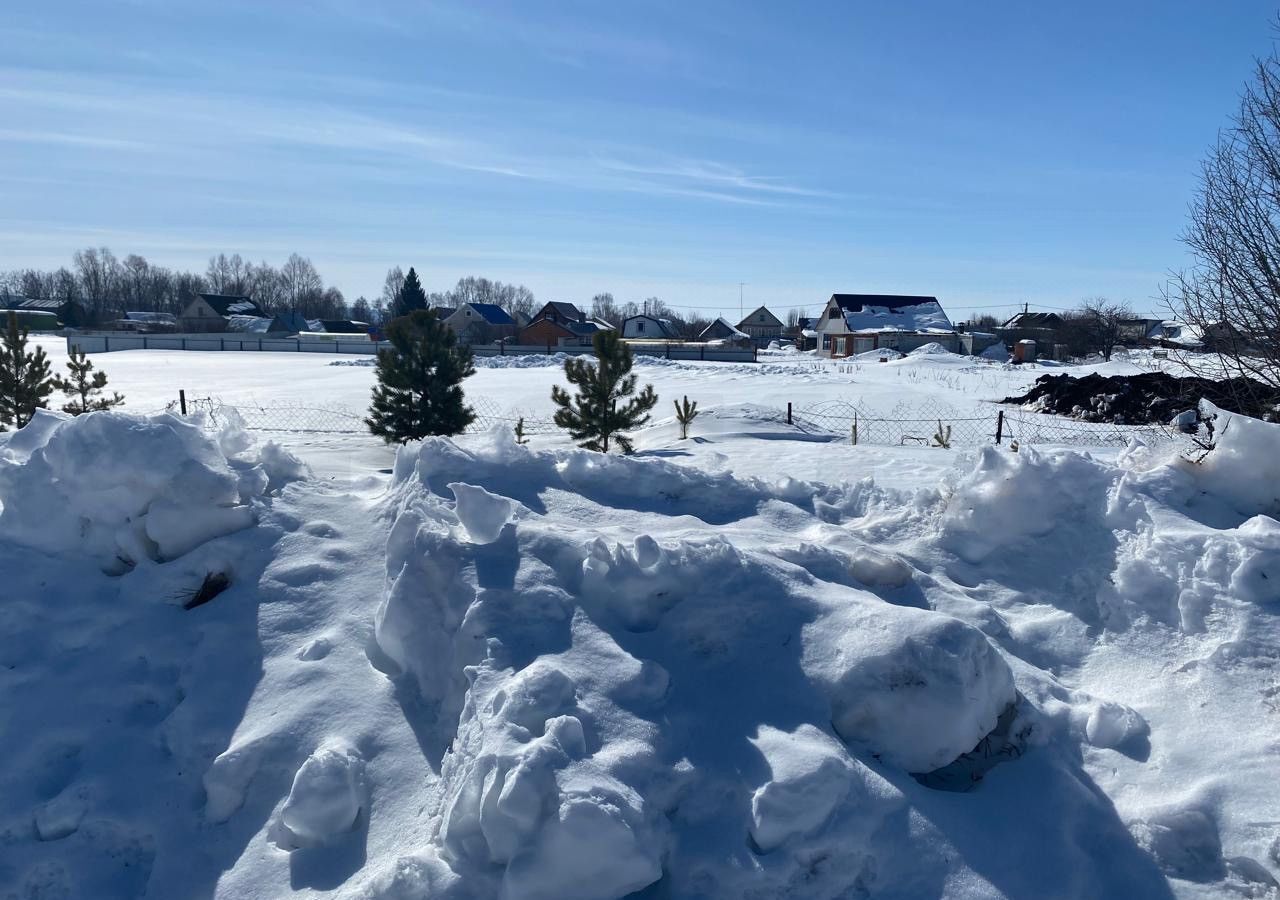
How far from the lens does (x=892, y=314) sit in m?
60.8

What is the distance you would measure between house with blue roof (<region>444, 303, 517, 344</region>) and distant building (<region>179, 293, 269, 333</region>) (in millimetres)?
20589

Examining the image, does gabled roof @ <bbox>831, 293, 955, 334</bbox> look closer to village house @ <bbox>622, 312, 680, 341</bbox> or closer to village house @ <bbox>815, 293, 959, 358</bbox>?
village house @ <bbox>815, 293, 959, 358</bbox>

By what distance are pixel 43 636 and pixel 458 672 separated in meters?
2.39

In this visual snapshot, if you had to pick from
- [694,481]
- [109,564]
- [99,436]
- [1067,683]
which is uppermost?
[99,436]

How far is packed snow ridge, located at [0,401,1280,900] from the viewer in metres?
3.11

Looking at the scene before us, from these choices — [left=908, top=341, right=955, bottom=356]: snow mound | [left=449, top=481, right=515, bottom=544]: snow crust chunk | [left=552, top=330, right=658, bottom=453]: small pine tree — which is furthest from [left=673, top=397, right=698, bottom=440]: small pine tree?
[left=908, top=341, right=955, bottom=356]: snow mound

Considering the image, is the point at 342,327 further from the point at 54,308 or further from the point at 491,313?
the point at 54,308

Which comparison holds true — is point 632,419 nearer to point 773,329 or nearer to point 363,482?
point 363,482

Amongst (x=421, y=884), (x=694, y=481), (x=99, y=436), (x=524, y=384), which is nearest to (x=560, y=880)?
(x=421, y=884)

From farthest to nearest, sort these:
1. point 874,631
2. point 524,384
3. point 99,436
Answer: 1. point 524,384
2. point 99,436
3. point 874,631

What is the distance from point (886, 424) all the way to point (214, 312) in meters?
74.7

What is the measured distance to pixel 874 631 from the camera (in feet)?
12.6

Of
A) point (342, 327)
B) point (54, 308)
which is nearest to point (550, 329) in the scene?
point (342, 327)

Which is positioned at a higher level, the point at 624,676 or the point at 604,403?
the point at 604,403
